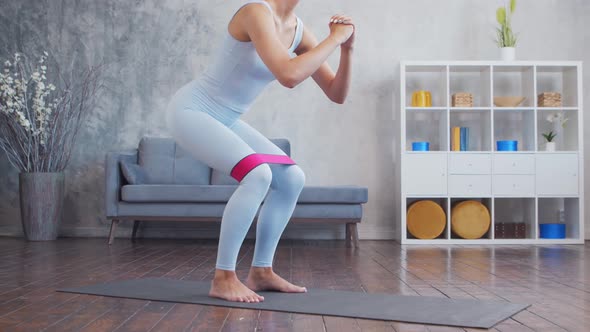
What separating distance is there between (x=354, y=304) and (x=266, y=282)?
39 centimetres

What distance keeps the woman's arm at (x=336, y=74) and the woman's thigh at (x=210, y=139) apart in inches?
15.7

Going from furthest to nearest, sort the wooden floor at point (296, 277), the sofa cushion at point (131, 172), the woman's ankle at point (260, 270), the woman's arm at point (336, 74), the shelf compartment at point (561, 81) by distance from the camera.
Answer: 1. the shelf compartment at point (561, 81)
2. the sofa cushion at point (131, 172)
3. the woman's ankle at point (260, 270)
4. the woman's arm at point (336, 74)
5. the wooden floor at point (296, 277)

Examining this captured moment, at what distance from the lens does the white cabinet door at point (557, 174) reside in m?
5.52

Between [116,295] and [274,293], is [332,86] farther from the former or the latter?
[116,295]

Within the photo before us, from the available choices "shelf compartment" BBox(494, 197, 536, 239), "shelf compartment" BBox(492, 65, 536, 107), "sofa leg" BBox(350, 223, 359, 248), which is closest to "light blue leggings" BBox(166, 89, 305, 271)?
"sofa leg" BBox(350, 223, 359, 248)

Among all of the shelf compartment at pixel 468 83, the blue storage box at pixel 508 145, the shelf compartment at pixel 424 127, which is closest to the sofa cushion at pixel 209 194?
the shelf compartment at pixel 424 127

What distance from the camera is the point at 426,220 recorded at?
5547 millimetres

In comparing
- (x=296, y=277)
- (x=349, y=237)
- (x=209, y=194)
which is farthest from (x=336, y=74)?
(x=349, y=237)

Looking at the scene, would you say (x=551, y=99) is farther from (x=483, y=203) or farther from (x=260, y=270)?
(x=260, y=270)

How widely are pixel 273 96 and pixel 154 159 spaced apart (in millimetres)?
1193

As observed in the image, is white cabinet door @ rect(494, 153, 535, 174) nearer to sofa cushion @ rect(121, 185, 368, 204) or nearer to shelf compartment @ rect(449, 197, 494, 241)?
shelf compartment @ rect(449, 197, 494, 241)

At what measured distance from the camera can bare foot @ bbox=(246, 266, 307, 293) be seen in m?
2.53

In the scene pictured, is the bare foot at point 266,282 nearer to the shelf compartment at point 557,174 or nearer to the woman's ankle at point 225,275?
the woman's ankle at point 225,275

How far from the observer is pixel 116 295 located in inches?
99.0
